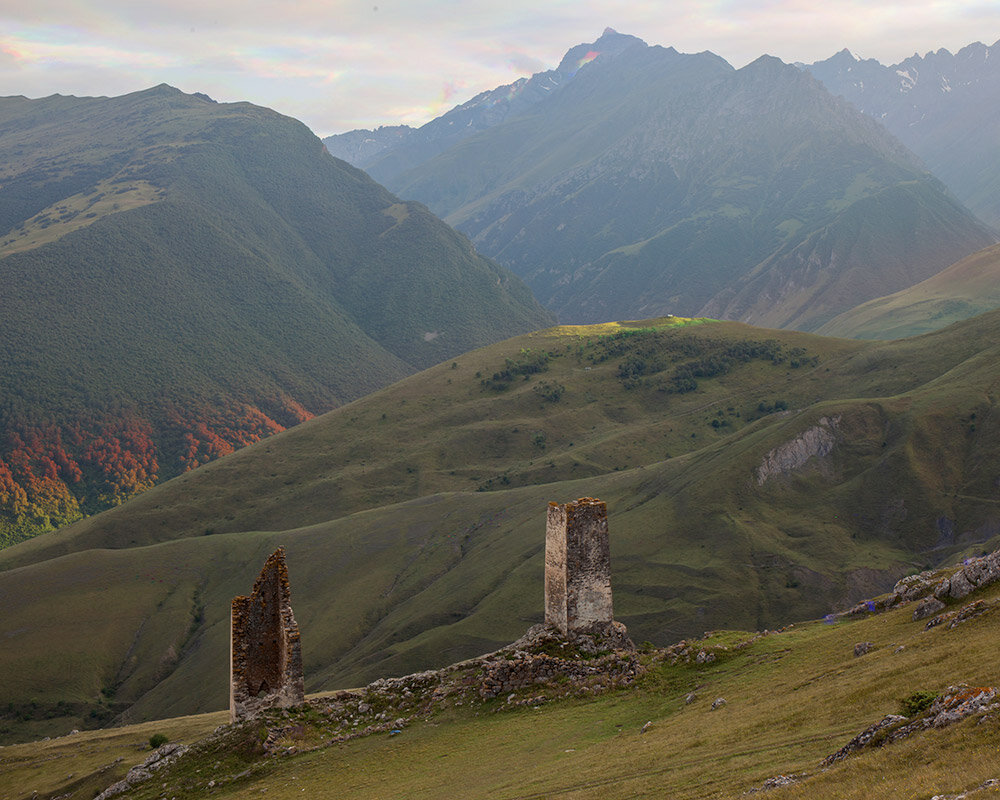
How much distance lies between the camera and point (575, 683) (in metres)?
34.4

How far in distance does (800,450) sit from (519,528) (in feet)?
91.6

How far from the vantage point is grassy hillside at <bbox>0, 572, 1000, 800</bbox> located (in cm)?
1708

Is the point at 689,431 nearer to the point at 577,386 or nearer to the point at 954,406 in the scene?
the point at 577,386

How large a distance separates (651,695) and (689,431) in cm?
10185

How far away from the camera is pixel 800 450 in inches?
3391

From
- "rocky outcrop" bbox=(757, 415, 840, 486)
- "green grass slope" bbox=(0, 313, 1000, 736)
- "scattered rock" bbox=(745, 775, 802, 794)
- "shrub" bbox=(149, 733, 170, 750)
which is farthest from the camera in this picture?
"rocky outcrop" bbox=(757, 415, 840, 486)

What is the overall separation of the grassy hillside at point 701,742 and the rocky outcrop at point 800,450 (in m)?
47.4

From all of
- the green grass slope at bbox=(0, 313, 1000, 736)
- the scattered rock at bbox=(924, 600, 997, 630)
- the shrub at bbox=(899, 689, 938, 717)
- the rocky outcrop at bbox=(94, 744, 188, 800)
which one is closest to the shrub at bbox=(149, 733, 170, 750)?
the rocky outcrop at bbox=(94, 744, 188, 800)

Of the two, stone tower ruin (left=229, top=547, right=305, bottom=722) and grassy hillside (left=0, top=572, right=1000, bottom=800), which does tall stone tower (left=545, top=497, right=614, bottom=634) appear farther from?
stone tower ruin (left=229, top=547, right=305, bottom=722)

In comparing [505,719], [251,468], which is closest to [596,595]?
[505,719]

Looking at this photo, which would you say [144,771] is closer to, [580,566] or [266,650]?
[266,650]

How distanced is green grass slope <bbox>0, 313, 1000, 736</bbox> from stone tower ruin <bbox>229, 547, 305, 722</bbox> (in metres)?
36.2

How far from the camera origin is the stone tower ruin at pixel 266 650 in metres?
34.1

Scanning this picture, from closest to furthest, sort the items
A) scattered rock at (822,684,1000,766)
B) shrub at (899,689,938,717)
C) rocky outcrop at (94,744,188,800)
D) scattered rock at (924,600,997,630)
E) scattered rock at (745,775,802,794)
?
scattered rock at (822,684,1000,766) < scattered rock at (745,775,802,794) < shrub at (899,689,938,717) < scattered rock at (924,600,997,630) < rocky outcrop at (94,744,188,800)
